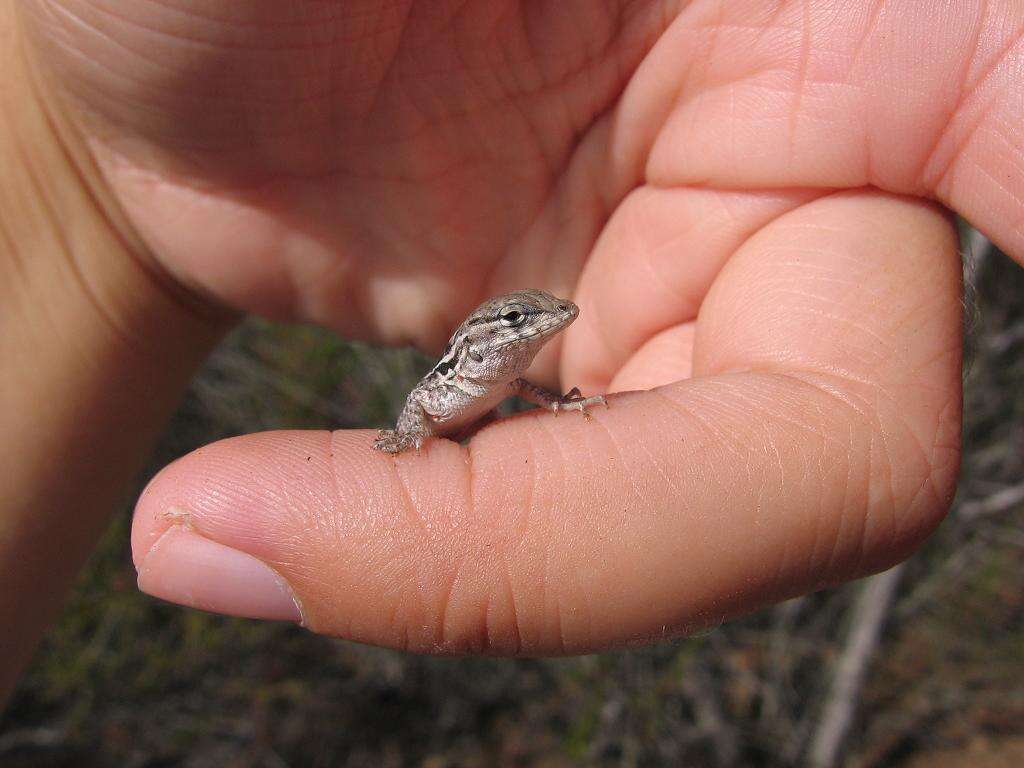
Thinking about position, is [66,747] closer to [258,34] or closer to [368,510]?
[368,510]

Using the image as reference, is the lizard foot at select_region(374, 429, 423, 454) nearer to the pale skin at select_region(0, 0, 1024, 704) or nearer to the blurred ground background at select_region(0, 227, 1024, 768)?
the pale skin at select_region(0, 0, 1024, 704)

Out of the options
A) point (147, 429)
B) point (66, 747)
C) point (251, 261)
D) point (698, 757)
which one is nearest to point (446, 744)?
point (698, 757)

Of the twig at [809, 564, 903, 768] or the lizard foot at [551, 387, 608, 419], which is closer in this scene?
the lizard foot at [551, 387, 608, 419]

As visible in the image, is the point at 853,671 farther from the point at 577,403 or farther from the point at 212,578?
the point at 212,578

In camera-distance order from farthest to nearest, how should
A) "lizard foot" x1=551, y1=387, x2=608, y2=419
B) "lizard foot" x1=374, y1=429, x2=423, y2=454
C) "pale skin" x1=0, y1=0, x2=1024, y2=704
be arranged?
"lizard foot" x1=551, y1=387, x2=608, y2=419
"lizard foot" x1=374, y1=429, x2=423, y2=454
"pale skin" x1=0, y1=0, x2=1024, y2=704

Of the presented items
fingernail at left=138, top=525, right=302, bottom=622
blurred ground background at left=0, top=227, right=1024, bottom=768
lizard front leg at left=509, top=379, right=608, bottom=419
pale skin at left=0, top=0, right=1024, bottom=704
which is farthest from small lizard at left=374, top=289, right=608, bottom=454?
blurred ground background at left=0, top=227, right=1024, bottom=768

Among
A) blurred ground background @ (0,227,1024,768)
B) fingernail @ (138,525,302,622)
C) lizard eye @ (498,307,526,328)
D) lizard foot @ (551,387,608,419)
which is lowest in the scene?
blurred ground background @ (0,227,1024,768)

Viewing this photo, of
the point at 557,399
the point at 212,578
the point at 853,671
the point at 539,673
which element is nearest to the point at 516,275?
the point at 557,399
